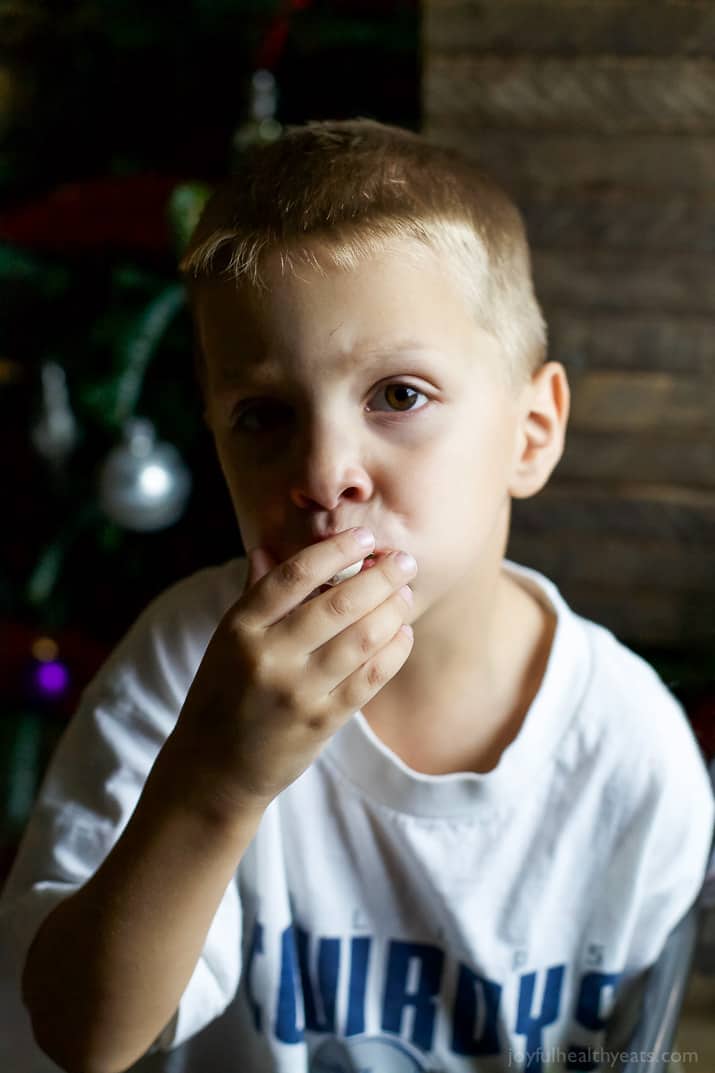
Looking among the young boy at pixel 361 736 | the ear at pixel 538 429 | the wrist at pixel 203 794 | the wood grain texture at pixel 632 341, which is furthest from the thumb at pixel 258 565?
the wood grain texture at pixel 632 341

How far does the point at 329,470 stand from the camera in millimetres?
621

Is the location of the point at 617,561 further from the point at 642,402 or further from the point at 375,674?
the point at 375,674

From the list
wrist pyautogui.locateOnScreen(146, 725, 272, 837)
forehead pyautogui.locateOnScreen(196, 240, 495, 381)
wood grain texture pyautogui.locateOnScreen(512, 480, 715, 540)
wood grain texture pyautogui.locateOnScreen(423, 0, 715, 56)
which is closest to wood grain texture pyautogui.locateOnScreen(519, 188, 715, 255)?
wood grain texture pyautogui.locateOnScreen(423, 0, 715, 56)

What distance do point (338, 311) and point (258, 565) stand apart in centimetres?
17

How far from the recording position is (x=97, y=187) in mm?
1292

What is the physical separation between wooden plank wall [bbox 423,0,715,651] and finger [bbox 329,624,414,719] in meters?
0.64

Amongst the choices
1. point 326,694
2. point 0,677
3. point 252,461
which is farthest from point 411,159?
point 0,677

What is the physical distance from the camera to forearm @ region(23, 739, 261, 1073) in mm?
600

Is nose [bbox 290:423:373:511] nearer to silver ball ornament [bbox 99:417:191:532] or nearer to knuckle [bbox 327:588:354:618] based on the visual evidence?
knuckle [bbox 327:588:354:618]

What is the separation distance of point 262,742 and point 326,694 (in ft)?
0.15

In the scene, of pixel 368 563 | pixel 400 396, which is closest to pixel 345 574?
pixel 368 563

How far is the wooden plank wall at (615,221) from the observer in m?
1.04

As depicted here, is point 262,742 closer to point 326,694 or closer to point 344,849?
point 326,694

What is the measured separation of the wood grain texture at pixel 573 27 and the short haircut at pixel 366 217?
0.34 metres
